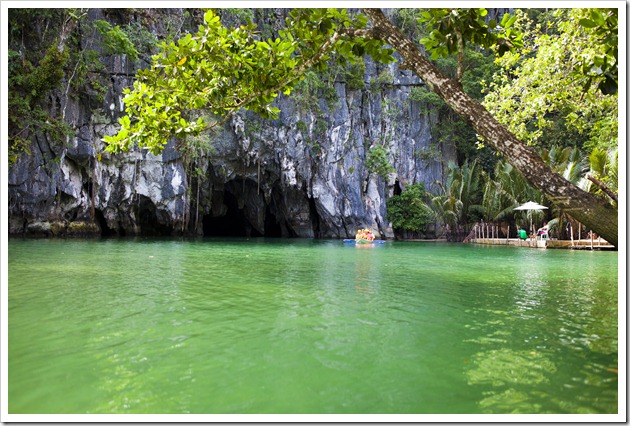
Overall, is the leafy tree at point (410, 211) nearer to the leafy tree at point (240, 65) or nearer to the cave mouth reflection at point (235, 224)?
the cave mouth reflection at point (235, 224)

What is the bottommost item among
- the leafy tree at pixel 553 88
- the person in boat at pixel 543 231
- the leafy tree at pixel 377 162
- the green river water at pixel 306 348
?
the green river water at pixel 306 348

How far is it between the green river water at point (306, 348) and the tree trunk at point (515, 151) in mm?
754

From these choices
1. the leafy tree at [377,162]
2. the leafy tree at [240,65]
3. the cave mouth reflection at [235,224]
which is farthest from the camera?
the cave mouth reflection at [235,224]

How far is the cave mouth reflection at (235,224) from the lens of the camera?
26.4 m

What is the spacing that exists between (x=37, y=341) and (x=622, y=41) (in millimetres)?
3387

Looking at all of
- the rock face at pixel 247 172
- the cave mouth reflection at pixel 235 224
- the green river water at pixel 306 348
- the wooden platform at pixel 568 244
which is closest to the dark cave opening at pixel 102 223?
the rock face at pixel 247 172

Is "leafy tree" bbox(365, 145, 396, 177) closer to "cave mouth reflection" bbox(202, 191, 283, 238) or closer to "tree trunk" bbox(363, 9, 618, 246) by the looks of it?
"cave mouth reflection" bbox(202, 191, 283, 238)

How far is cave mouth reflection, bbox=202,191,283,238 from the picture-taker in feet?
86.6

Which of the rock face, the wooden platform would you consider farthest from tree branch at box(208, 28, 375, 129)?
the wooden platform

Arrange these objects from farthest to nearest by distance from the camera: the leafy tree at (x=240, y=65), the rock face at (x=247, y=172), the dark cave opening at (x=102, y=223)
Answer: the dark cave opening at (x=102, y=223)
the rock face at (x=247, y=172)
the leafy tree at (x=240, y=65)

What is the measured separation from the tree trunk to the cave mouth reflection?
22.5m

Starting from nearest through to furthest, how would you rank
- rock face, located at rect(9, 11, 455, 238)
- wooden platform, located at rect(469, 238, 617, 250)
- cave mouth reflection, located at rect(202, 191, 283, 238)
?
wooden platform, located at rect(469, 238, 617, 250)
rock face, located at rect(9, 11, 455, 238)
cave mouth reflection, located at rect(202, 191, 283, 238)

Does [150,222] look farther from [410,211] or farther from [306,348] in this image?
[306,348]

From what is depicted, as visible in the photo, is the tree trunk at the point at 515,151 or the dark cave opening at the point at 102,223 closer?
the tree trunk at the point at 515,151
